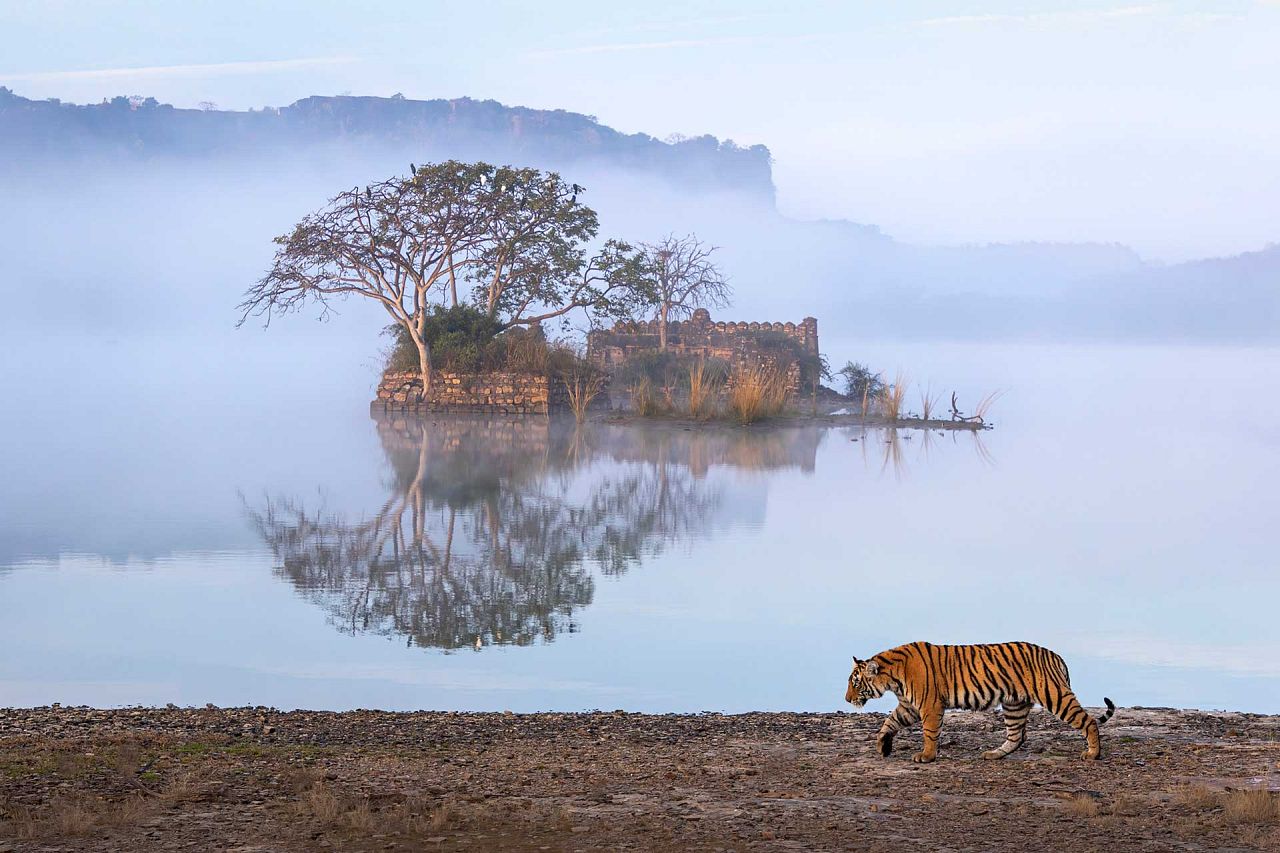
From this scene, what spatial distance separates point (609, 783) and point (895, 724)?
1250 millimetres

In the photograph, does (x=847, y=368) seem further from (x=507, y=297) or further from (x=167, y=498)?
(x=167, y=498)

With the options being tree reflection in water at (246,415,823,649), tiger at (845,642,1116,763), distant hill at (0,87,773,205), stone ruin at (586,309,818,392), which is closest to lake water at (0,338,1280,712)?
tree reflection in water at (246,415,823,649)

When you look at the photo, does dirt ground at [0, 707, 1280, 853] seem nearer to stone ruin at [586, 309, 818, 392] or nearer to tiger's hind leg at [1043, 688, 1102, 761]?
tiger's hind leg at [1043, 688, 1102, 761]

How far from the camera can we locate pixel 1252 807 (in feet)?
16.2

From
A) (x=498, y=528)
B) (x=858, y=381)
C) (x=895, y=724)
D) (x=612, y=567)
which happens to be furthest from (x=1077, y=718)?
(x=858, y=381)

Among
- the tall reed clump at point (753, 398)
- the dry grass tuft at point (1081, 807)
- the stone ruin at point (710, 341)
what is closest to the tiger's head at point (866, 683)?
the dry grass tuft at point (1081, 807)

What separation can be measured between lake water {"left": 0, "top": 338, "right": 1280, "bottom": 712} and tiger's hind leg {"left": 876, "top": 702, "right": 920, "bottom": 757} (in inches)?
64.9

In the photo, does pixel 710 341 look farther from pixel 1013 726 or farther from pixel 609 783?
pixel 609 783

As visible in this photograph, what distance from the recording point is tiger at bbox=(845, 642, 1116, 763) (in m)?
5.89

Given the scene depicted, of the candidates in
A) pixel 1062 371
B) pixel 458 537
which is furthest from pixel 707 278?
pixel 1062 371

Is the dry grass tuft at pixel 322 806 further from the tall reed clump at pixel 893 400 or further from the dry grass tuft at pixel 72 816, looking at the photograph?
the tall reed clump at pixel 893 400

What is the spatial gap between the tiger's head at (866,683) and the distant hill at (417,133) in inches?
4245

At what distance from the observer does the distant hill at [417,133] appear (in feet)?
373

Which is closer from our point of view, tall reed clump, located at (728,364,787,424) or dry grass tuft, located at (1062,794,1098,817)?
dry grass tuft, located at (1062,794,1098,817)
